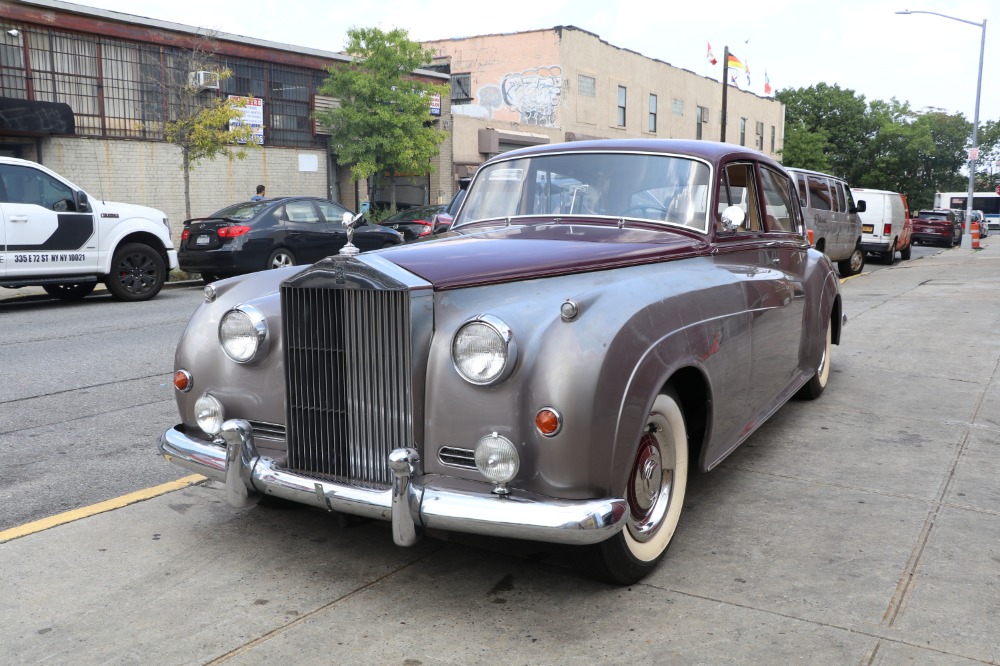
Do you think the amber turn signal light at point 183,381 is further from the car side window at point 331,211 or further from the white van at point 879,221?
the white van at point 879,221

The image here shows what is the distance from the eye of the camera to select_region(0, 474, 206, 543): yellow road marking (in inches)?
154

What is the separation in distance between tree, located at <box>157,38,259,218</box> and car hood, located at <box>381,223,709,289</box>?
15.4 meters

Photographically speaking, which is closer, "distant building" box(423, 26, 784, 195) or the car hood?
the car hood

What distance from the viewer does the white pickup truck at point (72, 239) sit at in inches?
441

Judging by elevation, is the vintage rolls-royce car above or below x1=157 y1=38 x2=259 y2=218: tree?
below

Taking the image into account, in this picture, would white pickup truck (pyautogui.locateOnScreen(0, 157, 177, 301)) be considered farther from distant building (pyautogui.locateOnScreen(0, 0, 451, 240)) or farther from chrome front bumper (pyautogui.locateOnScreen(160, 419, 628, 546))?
chrome front bumper (pyautogui.locateOnScreen(160, 419, 628, 546))

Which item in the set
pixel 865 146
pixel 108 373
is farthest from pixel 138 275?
pixel 865 146

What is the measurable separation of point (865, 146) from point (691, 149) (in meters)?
66.3

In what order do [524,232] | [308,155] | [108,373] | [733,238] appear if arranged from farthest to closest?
[308,155] → [108,373] → [733,238] → [524,232]

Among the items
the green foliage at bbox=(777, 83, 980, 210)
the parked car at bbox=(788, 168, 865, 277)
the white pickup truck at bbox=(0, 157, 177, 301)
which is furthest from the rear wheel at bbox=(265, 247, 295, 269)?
the green foliage at bbox=(777, 83, 980, 210)

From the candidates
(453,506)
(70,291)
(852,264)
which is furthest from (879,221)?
(453,506)

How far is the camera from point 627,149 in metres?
4.73

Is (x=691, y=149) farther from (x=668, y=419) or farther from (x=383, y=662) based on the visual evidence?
(x=383, y=662)

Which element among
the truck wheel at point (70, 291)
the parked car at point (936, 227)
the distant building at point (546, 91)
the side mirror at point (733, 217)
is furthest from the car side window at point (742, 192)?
the parked car at point (936, 227)
